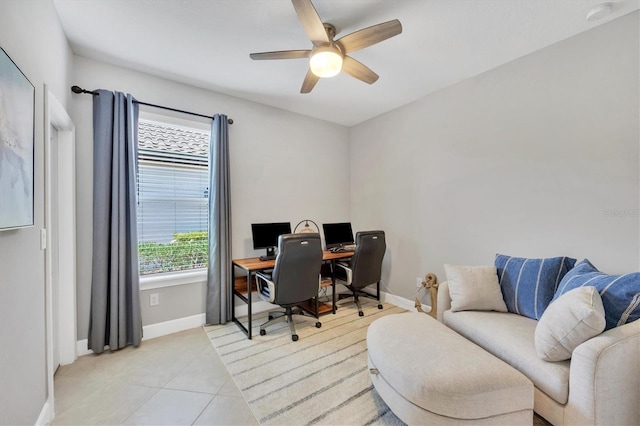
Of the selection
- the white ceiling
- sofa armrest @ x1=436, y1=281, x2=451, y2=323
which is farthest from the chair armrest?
the white ceiling

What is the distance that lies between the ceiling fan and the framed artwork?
4.28ft

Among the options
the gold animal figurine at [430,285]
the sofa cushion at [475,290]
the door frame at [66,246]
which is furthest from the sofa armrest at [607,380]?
the door frame at [66,246]

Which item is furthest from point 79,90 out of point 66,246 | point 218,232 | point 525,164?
point 525,164

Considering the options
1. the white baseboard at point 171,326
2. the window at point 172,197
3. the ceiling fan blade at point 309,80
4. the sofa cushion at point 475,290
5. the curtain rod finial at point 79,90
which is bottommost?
the white baseboard at point 171,326

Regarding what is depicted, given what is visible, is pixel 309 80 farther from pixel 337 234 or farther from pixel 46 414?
pixel 46 414

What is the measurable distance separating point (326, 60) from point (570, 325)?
213 cm

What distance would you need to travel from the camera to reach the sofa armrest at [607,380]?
1245mm

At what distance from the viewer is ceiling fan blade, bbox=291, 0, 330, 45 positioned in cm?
146

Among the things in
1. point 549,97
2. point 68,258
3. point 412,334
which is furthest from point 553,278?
point 68,258

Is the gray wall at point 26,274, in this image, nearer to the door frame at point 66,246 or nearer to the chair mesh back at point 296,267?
the door frame at point 66,246

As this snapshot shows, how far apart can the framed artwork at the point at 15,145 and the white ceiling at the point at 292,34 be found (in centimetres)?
105

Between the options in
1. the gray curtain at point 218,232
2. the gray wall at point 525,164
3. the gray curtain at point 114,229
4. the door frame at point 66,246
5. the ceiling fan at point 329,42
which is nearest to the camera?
the ceiling fan at point 329,42

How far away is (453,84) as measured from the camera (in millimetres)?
2871

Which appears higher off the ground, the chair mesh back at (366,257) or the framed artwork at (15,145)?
the framed artwork at (15,145)
